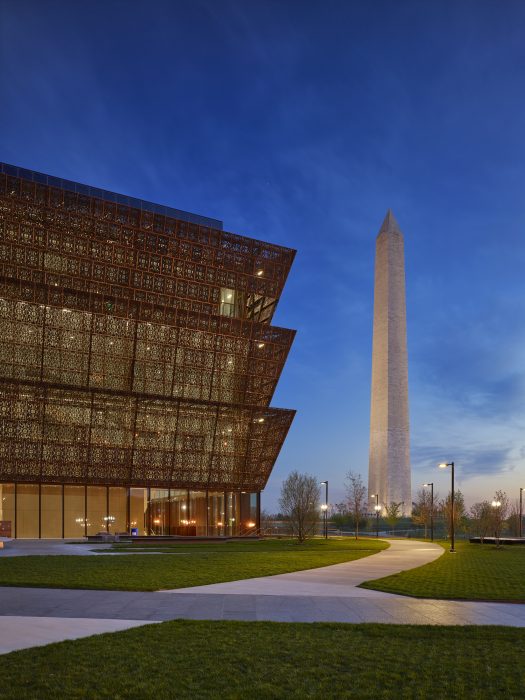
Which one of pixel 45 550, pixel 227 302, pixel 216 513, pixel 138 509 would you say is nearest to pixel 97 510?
pixel 138 509

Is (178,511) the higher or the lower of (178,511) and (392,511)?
the higher

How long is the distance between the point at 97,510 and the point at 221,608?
45.7 m

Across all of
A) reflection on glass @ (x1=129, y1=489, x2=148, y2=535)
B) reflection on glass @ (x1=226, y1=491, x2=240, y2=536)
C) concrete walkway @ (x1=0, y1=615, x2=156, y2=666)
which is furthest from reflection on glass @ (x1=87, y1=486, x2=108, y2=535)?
concrete walkway @ (x1=0, y1=615, x2=156, y2=666)

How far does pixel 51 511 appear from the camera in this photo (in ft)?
187

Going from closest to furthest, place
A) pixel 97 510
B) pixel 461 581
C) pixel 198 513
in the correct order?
pixel 461 581 → pixel 97 510 → pixel 198 513

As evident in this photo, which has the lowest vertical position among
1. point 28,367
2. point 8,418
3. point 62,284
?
Result: point 8,418

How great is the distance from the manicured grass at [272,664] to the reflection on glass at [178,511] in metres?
50.3

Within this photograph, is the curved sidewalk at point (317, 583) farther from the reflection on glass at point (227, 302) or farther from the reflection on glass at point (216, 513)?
the reflection on glass at point (227, 302)

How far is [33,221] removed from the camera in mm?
54344

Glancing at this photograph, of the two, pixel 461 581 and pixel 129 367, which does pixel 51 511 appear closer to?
pixel 129 367

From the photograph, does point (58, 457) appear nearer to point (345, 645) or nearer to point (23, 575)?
point (23, 575)

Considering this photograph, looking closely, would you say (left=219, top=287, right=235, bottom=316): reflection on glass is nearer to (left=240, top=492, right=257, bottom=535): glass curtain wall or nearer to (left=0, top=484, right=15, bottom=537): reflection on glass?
(left=240, top=492, right=257, bottom=535): glass curtain wall

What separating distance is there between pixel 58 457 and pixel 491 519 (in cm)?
3443

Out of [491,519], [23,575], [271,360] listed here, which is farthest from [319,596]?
[271,360]
